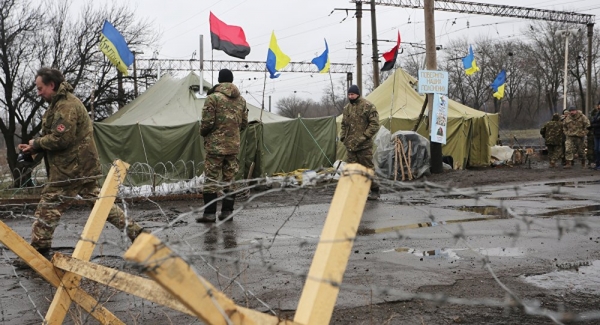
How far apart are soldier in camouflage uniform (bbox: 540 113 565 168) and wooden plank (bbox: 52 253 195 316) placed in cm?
1779

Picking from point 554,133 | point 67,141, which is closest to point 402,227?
point 67,141

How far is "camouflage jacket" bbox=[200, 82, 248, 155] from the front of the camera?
7.78m

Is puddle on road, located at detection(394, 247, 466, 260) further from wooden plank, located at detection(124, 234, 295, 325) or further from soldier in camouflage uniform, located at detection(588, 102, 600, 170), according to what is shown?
soldier in camouflage uniform, located at detection(588, 102, 600, 170)

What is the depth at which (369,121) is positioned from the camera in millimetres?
10414

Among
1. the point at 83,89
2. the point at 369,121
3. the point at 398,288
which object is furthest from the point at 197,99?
the point at 398,288

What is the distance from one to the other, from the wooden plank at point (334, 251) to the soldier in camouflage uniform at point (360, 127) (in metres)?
8.46

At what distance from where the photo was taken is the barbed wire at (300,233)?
208 cm

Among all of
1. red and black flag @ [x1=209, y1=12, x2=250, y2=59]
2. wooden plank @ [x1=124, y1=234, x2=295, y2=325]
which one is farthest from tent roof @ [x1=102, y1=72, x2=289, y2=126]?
wooden plank @ [x1=124, y1=234, x2=295, y2=325]

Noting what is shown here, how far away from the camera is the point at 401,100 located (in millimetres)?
19062

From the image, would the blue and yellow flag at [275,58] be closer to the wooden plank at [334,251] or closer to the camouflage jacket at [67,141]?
the camouflage jacket at [67,141]

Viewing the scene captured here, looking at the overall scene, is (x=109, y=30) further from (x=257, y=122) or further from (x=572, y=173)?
(x=572, y=173)

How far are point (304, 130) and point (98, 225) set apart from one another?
1297 cm

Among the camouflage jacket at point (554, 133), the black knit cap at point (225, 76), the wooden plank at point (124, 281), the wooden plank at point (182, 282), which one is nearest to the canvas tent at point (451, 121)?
the camouflage jacket at point (554, 133)

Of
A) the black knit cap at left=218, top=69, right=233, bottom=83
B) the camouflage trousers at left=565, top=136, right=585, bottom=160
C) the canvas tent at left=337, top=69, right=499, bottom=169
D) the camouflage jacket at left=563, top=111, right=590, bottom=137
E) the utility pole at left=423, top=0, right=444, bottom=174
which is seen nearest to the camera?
the black knit cap at left=218, top=69, right=233, bottom=83
